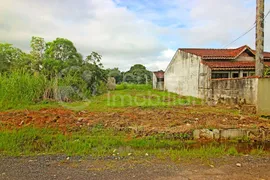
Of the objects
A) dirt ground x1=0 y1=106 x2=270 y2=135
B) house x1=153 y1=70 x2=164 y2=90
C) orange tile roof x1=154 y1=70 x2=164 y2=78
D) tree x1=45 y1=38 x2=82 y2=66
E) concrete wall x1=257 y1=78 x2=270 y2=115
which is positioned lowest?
dirt ground x1=0 y1=106 x2=270 y2=135

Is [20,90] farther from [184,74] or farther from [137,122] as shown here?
[184,74]

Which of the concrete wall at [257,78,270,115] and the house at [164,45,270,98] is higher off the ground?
the house at [164,45,270,98]

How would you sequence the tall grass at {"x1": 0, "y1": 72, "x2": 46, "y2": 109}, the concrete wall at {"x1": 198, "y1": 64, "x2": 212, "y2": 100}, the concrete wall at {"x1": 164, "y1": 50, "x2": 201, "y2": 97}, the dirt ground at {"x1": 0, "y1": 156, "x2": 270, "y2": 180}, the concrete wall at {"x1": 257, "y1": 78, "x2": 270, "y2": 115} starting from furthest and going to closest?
1. the concrete wall at {"x1": 164, "y1": 50, "x2": 201, "y2": 97}
2. the concrete wall at {"x1": 198, "y1": 64, "x2": 212, "y2": 100}
3. the tall grass at {"x1": 0, "y1": 72, "x2": 46, "y2": 109}
4. the concrete wall at {"x1": 257, "y1": 78, "x2": 270, "y2": 115}
5. the dirt ground at {"x1": 0, "y1": 156, "x2": 270, "y2": 180}

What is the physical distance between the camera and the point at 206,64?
14.8m

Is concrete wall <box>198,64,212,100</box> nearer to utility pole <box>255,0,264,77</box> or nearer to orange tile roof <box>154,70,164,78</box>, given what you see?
utility pole <box>255,0,264,77</box>

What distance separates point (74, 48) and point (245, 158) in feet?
103

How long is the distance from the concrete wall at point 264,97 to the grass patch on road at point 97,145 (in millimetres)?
4782

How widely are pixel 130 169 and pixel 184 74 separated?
15.7 m

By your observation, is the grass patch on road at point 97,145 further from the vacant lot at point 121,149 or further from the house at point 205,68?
the house at point 205,68

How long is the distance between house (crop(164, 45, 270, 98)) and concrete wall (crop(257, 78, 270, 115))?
487 centimetres

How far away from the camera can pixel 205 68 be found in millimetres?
14828

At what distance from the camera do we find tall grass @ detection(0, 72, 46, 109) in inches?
407

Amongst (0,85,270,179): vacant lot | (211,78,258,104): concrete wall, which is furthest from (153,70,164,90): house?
(0,85,270,179): vacant lot

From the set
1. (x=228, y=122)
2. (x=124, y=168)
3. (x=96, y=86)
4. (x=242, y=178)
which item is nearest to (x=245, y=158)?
(x=242, y=178)
